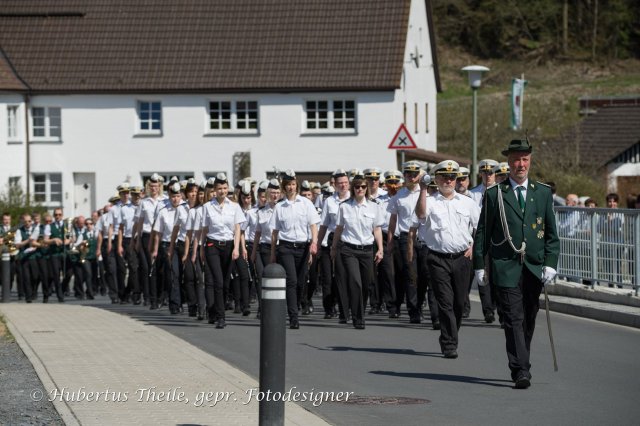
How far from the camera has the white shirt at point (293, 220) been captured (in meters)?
17.5

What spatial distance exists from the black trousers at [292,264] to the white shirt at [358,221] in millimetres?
591

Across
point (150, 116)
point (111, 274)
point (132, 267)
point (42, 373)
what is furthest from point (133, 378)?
point (150, 116)

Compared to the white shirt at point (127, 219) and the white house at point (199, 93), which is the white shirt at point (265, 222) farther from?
the white house at point (199, 93)

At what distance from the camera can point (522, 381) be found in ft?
37.4

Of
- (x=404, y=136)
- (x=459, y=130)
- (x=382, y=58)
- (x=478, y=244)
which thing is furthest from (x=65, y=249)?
(x=459, y=130)

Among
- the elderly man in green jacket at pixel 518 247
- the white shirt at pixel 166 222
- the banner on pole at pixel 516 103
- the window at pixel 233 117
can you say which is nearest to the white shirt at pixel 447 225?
the elderly man in green jacket at pixel 518 247

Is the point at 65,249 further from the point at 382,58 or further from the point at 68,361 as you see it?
the point at 382,58

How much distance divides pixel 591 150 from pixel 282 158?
13.4 meters

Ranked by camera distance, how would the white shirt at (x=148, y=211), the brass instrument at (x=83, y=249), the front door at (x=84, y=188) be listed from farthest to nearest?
the front door at (x=84, y=188)
the brass instrument at (x=83, y=249)
the white shirt at (x=148, y=211)

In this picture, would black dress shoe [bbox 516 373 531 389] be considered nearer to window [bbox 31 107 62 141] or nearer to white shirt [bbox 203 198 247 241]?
white shirt [bbox 203 198 247 241]

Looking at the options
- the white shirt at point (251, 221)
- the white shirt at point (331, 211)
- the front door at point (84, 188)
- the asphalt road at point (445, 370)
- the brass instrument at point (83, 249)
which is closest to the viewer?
the asphalt road at point (445, 370)

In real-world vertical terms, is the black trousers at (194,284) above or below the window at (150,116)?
below

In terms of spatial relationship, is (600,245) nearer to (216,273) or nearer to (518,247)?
(216,273)

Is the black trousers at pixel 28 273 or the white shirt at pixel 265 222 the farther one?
the black trousers at pixel 28 273
